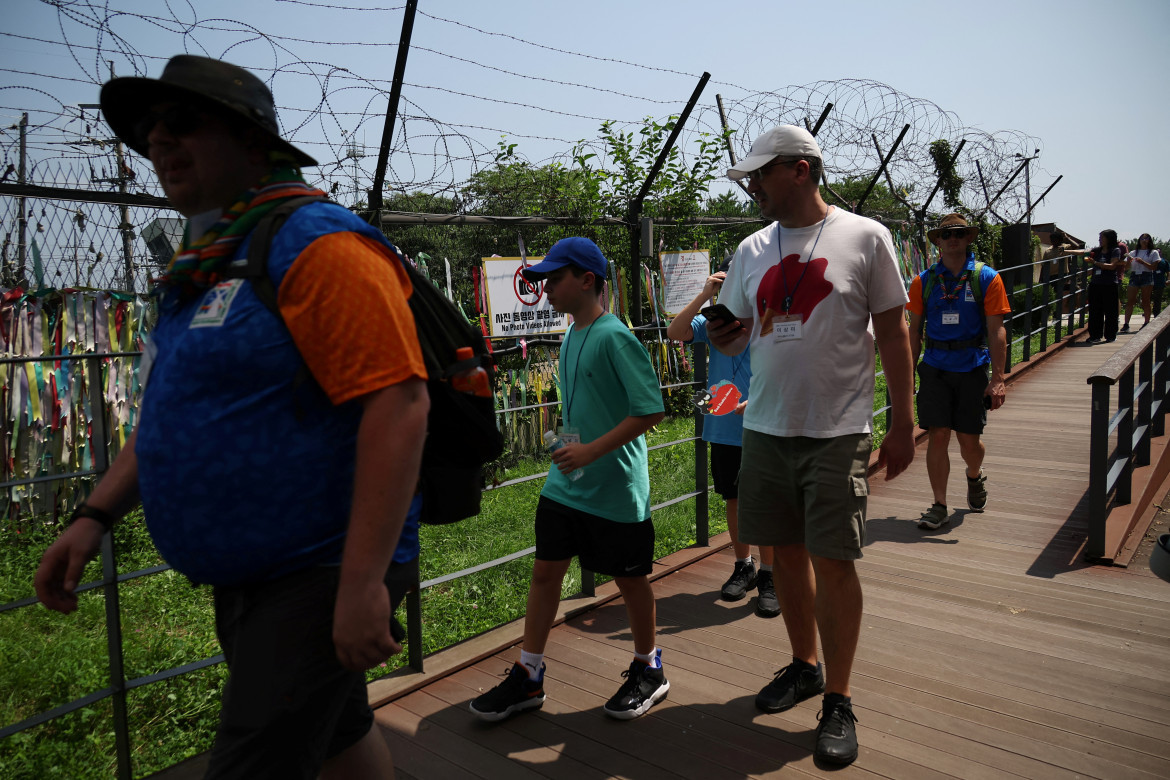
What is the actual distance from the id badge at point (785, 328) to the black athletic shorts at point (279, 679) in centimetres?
171

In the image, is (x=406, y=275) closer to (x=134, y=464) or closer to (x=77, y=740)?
(x=134, y=464)

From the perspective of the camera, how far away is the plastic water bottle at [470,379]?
5.26 ft

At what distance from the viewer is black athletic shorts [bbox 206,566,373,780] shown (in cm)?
140

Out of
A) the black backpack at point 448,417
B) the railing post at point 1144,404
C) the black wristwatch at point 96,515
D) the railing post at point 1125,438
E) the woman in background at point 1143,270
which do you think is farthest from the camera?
the woman in background at point 1143,270

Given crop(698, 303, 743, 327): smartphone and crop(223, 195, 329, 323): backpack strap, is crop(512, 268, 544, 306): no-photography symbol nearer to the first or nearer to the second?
crop(698, 303, 743, 327): smartphone

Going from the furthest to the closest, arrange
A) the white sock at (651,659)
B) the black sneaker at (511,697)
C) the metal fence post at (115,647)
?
the white sock at (651,659) < the black sneaker at (511,697) < the metal fence post at (115,647)

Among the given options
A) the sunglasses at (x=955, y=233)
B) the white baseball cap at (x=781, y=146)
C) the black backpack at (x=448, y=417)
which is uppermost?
the white baseball cap at (x=781, y=146)

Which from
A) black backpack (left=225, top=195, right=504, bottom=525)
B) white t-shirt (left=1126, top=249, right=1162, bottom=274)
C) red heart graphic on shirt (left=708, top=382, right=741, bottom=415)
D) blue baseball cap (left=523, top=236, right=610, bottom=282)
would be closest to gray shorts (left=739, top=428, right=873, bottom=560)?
blue baseball cap (left=523, top=236, right=610, bottom=282)

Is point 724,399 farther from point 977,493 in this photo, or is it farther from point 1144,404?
point 1144,404

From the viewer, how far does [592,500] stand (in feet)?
9.50

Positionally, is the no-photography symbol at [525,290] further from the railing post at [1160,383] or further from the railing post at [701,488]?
the railing post at [1160,383]

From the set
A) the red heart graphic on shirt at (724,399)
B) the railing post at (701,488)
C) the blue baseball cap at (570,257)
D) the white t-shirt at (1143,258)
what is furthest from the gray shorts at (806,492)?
the white t-shirt at (1143,258)

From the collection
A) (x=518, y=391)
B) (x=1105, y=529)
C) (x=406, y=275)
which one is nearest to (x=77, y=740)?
(x=406, y=275)

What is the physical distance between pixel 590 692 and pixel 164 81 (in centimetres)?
248
